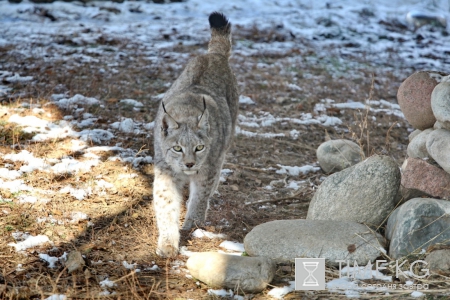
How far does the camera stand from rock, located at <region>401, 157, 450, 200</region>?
438cm

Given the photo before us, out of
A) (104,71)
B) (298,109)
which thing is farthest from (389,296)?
(104,71)

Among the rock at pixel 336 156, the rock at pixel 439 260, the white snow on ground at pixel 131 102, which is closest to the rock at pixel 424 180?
the rock at pixel 439 260

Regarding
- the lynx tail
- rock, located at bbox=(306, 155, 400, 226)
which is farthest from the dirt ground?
the lynx tail

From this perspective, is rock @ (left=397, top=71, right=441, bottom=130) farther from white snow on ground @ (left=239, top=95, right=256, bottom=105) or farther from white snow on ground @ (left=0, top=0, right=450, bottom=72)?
white snow on ground @ (left=0, top=0, right=450, bottom=72)

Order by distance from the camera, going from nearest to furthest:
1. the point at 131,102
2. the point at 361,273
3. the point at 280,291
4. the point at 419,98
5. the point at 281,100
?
the point at 280,291 → the point at 361,273 → the point at 419,98 → the point at 131,102 → the point at 281,100

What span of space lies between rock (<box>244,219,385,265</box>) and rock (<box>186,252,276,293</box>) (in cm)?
32

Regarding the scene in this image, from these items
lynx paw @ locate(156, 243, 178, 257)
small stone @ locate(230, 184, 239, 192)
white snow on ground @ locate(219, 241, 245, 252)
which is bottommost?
small stone @ locate(230, 184, 239, 192)

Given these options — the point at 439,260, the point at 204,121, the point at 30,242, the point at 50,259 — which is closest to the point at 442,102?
the point at 439,260

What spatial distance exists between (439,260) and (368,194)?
2.80ft

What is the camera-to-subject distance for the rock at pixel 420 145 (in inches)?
187

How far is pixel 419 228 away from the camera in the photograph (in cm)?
385

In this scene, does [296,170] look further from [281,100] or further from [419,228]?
[281,100]

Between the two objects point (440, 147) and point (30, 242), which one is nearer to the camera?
point (30, 242)

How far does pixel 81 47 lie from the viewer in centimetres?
1037
